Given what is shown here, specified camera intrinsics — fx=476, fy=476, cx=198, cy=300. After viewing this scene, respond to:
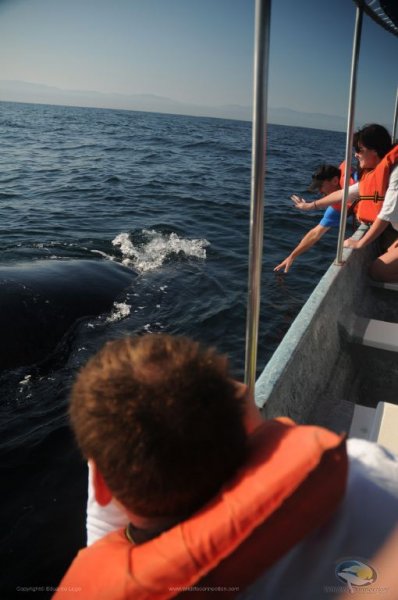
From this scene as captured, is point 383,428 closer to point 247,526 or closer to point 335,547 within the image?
point 335,547

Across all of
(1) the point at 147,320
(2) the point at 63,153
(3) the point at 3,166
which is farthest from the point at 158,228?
(2) the point at 63,153

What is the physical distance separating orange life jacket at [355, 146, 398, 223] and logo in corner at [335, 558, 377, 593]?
3883mm

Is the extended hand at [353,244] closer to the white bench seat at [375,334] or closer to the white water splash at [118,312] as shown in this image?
the white bench seat at [375,334]

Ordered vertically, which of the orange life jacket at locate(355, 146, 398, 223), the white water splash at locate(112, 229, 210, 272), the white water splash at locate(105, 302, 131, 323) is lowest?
the white water splash at locate(105, 302, 131, 323)

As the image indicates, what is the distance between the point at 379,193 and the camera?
4.39m

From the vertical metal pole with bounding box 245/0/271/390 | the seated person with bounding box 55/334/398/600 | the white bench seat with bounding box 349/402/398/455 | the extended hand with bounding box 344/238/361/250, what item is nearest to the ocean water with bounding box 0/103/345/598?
the extended hand with bounding box 344/238/361/250

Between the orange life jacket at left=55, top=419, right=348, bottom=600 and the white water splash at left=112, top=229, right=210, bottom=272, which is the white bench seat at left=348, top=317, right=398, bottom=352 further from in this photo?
the white water splash at left=112, top=229, right=210, bottom=272

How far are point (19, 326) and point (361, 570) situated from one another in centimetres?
446

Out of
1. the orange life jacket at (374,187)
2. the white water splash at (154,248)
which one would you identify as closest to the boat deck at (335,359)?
the orange life jacket at (374,187)

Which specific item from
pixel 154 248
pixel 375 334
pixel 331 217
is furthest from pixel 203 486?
pixel 154 248

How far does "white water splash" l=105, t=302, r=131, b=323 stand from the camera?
19.0 feet

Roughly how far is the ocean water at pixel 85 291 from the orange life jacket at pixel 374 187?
2024 millimetres

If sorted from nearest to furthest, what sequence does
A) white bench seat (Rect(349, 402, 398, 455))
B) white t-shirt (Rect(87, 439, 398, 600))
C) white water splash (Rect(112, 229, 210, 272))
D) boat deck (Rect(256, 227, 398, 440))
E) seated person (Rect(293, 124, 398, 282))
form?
white t-shirt (Rect(87, 439, 398, 600))
white bench seat (Rect(349, 402, 398, 455))
boat deck (Rect(256, 227, 398, 440))
seated person (Rect(293, 124, 398, 282))
white water splash (Rect(112, 229, 210, 272))

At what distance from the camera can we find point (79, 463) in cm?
383
